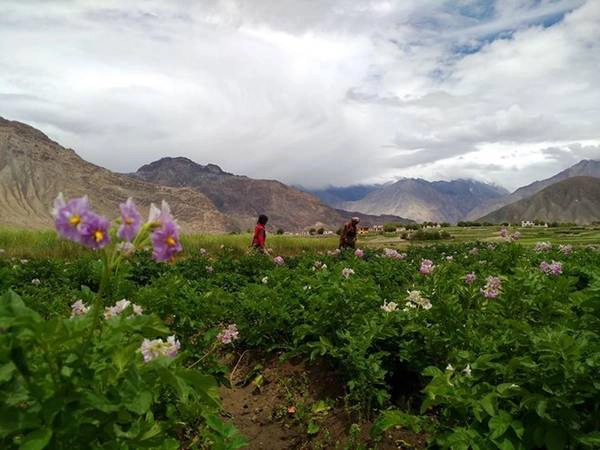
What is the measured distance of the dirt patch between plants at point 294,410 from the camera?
14.9 ft

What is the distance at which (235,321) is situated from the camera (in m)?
7.26

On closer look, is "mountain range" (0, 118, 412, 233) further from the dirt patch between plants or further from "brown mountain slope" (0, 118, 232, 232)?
the dirt patch between plants

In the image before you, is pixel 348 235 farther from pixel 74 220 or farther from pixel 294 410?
pixel 74 220

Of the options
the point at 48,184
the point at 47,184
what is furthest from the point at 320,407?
the point at 48,184

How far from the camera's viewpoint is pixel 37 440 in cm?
184

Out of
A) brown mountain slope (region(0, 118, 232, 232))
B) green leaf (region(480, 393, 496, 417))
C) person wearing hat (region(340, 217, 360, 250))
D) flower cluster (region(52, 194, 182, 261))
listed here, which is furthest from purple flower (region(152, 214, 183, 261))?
brown mountain slope (region(0, 118, 232, 232))

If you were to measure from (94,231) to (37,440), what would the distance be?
783mm

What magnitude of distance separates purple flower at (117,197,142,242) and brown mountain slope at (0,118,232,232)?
111 meters

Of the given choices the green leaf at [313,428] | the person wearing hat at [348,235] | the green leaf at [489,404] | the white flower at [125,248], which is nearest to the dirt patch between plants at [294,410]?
the green leaf at [313,428]

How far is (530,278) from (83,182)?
142543 millimetres

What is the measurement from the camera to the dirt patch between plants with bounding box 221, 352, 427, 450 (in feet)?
14.9

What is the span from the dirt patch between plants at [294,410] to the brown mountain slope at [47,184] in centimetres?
10716

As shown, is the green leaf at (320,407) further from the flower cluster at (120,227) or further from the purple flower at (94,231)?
the purple flower at (94,231)

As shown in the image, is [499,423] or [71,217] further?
[499,423]
